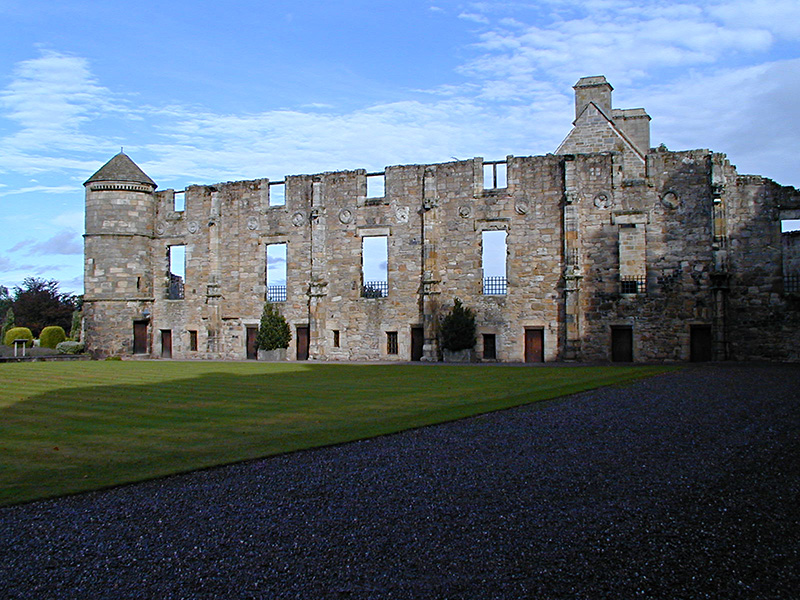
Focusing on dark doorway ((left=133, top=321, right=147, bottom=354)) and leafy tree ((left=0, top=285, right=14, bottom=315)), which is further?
leafy tree ((left=0, top=285, right=14, bottom=315))

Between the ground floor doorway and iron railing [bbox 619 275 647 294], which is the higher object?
iron railing [bbox 619 275 647 294]

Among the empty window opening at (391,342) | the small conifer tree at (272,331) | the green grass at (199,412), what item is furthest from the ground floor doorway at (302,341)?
the green grass at (199,412)

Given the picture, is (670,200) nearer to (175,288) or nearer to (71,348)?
(175,288)

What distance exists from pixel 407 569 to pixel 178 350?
3147cm

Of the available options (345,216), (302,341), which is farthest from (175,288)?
(345,216)

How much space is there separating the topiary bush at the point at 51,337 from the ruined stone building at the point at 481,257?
4.58 meters

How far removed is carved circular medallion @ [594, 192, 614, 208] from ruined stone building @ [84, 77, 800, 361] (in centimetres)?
10

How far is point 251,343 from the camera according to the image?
32.8m

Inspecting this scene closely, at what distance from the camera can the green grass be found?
26.6 ft

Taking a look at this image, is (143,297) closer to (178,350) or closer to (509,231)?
(178,350)

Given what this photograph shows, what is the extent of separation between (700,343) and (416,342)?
10880 mm

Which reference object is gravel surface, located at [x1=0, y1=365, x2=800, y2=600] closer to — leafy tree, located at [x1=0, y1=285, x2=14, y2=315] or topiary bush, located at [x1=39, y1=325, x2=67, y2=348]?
topiary bush, located at [x1=39, y1=325, x2=67, y2=348]

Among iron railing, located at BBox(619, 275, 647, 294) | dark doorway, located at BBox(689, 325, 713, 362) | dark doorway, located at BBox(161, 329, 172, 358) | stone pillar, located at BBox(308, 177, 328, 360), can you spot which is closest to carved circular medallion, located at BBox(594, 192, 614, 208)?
iron railing, located at BBox(619, 275, 647, 294)

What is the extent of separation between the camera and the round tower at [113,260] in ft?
112
